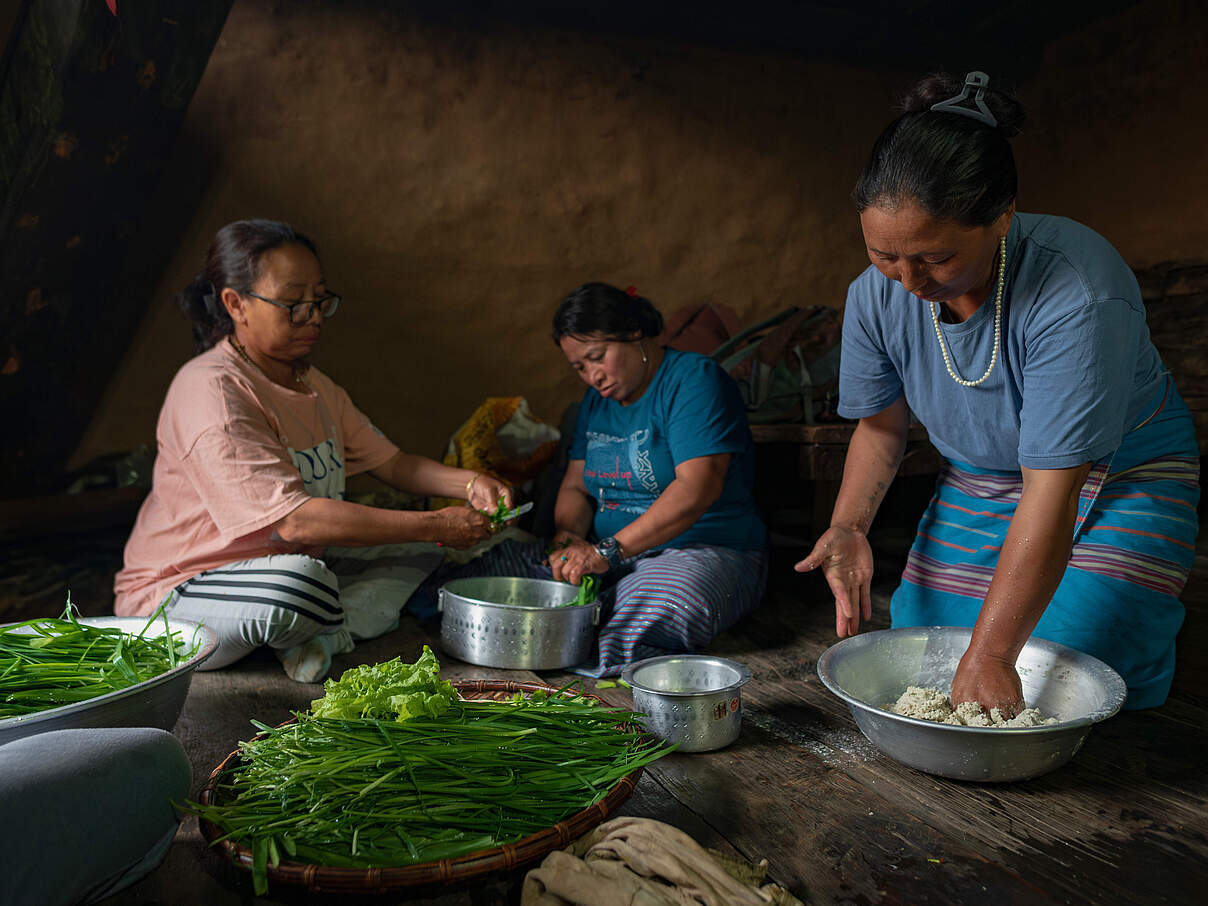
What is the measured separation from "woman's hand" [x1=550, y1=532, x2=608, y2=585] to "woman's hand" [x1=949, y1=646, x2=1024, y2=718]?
3.95ft

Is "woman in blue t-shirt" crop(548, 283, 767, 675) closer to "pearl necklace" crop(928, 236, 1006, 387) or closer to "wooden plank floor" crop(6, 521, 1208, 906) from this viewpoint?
"wooden plank floor" crop(6, 521, 1208, 906)

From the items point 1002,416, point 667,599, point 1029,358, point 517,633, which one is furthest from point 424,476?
point 1029,358

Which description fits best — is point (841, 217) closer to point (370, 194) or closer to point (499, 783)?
point (370, 194)

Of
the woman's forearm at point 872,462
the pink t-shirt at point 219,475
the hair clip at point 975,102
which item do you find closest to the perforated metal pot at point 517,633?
the pink t-shirt at point 219,475

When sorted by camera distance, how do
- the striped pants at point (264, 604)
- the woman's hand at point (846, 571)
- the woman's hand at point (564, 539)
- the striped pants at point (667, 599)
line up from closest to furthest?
1. the woman's hand at point (846, 571)
2. the striped pants at point (264, 604)
3. the striped pants at point (667, 599)
4. the woman's hand at point (564, 539)

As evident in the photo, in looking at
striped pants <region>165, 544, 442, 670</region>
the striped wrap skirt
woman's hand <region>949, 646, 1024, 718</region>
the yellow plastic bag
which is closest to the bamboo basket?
woman's hand <region>949, 646, 1024, 718</region>

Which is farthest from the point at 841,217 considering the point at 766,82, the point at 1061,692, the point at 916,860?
the point at 916,860

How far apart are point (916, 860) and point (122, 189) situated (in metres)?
3.39

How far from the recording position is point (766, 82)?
4977mm

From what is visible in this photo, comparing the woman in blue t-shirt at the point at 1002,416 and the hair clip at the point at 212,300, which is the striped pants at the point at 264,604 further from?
the woman in blue t-shirt at the point at 1002,416

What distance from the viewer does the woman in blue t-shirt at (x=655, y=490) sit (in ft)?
8.60

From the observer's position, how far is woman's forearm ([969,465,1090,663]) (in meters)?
1.71

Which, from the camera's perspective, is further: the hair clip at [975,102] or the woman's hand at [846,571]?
the woman's hand at [846,571]

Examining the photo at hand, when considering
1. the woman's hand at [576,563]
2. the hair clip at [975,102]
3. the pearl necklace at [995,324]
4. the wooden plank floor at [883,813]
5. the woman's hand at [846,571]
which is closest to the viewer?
the wooden plank floor at [883,813]
